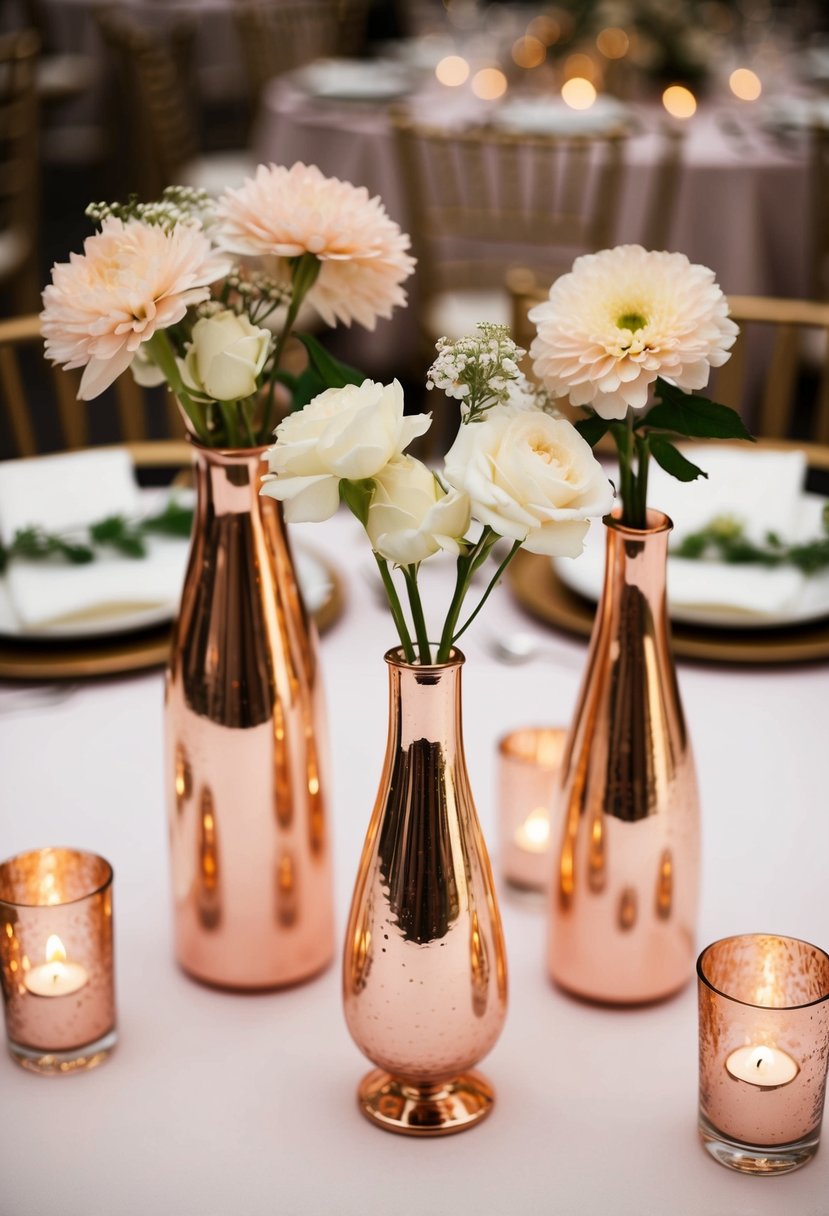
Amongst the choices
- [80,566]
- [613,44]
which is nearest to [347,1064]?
[80,566]

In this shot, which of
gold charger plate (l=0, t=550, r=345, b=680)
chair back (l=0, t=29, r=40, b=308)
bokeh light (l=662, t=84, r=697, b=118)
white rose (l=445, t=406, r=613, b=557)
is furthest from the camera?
bokeh light (l=662, t=84, r=697, b=118)

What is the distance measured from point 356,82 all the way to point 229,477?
3.31 meters

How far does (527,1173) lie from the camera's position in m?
0.69

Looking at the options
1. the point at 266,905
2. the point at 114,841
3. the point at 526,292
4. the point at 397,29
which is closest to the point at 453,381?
the point at 266,905

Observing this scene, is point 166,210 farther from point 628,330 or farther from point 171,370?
point 628,330

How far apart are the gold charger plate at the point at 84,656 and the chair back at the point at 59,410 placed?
1.34 ft

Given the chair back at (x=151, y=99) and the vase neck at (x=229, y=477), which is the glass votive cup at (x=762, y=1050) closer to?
the vase neck at (x=229, y=477)

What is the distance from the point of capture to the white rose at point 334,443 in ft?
1.81

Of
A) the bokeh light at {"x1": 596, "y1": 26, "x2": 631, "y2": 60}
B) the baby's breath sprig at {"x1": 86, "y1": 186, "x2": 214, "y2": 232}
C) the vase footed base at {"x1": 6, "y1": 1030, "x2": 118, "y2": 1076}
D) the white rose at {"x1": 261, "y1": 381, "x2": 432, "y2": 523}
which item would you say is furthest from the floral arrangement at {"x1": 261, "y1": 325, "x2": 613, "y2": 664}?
the bokeh light at {"x1": 596, "y1": 26, "x2": 631, "y2": 60}

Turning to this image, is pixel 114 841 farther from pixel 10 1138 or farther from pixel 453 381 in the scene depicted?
pixel 453 381

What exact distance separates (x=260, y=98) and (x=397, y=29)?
8.37 feet

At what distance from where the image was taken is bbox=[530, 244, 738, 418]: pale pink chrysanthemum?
64cm

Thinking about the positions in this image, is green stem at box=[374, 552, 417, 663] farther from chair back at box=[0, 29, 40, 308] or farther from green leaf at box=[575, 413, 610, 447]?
chair back at box=[0, 29, 40, 308]

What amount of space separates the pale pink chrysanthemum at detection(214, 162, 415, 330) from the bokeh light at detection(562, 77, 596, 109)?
324cm
